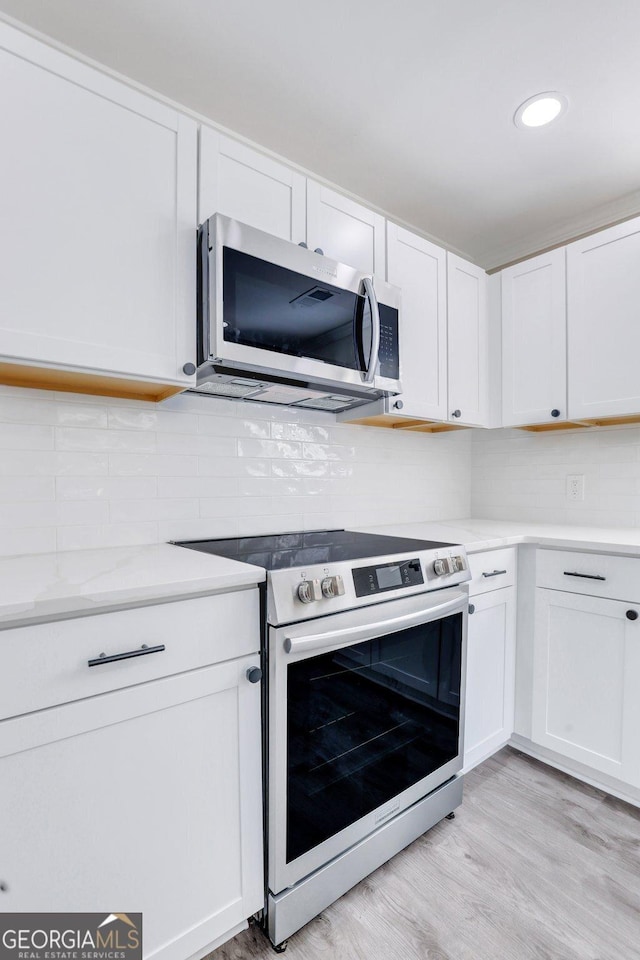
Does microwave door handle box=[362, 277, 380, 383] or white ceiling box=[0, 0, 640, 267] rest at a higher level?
white ceiling box=[0, 0, 640, 267]

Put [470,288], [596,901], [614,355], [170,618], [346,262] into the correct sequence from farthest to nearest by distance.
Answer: [470,288] → [614,355] → [346,262] → [596,901] → [170,618]

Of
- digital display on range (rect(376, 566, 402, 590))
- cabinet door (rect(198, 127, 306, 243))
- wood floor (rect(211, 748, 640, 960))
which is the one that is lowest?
wood floor (rect(211, 748, 640, 960))

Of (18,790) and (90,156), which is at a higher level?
(90,156)

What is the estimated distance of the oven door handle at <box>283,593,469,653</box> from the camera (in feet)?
3.88

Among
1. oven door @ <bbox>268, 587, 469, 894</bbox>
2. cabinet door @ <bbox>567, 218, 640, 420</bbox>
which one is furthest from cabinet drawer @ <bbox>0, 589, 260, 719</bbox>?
cabinet door @ <bbox>567, 218, 640, 420</bbox>

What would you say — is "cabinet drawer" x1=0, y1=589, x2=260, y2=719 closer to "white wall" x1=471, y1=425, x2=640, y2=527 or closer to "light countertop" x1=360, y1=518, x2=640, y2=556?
"light countertop" x1=360, y1=518, x2=640, y2=556

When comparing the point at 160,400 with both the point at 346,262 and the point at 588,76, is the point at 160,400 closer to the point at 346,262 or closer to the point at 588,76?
the point at 346,262

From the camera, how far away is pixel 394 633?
145 centimetres

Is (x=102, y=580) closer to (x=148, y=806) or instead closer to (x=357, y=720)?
(x=148, y=806)

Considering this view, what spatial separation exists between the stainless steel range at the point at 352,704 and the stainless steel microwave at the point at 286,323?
550mm

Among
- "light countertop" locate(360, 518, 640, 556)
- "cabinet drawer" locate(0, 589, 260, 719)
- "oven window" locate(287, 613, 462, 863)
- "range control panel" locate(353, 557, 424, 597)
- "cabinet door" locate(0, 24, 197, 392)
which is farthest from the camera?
"light countertop" locate(360, 518, 640, 556)

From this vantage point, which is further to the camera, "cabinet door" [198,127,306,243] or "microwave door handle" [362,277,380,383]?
"microwave door handle" [362,277,380,383]

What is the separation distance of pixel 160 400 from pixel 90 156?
68cm

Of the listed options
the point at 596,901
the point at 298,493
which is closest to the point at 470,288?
the point at 298,493
